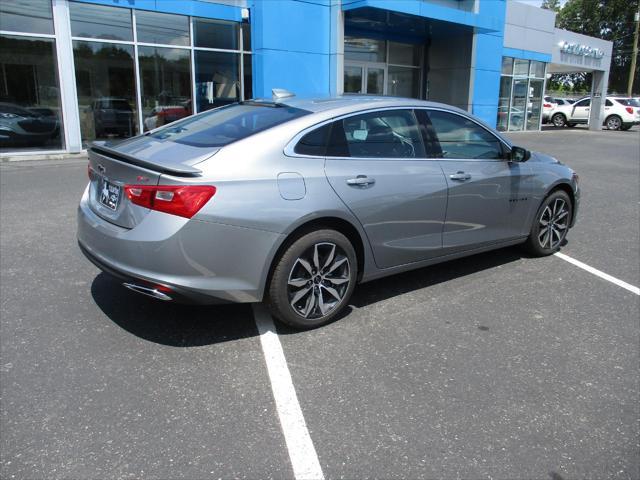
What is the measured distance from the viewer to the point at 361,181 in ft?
12.9

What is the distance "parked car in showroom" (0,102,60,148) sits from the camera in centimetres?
1251

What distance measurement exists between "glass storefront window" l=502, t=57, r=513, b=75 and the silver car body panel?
2103 cm

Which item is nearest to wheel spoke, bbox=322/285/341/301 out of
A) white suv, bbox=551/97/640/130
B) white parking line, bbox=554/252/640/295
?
white parking line, bbox=554/252/640/295

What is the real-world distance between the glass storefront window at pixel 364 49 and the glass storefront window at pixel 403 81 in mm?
802

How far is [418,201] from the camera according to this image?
4.30m

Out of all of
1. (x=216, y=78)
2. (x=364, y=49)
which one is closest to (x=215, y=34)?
(x=216, y=78)

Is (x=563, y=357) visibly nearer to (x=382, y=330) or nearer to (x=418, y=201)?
(x=382, y=330)

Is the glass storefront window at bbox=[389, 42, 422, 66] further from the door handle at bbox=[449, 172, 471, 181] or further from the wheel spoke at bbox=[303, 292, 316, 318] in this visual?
the wheel spoke at bbox=[303, 292, 316, 318]

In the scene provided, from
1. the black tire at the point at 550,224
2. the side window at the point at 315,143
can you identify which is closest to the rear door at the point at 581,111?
the black tire at the point at 550,224

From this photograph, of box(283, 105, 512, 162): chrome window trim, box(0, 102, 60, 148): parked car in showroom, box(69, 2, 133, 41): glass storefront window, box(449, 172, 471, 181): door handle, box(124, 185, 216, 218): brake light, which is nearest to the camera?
box(124, 185, 216, 218): brake light

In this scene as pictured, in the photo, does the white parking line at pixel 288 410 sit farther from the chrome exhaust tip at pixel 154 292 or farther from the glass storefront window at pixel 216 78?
the glass storefront window at pixel 216 78

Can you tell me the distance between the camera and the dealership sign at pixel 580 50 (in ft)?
89.8

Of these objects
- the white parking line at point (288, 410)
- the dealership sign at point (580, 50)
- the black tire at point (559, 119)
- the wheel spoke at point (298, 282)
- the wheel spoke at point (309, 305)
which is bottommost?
the white parking line at point (288, 410)

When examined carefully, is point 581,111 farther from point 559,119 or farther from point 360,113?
point 360,113
